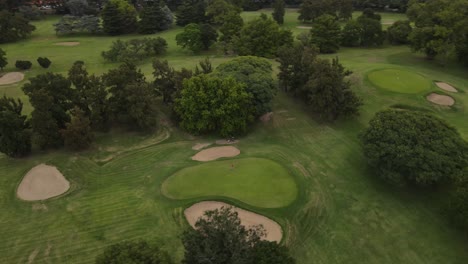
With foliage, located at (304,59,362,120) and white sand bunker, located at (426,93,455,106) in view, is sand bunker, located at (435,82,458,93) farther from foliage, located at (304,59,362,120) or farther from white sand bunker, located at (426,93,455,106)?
foliage, located at (304,59,362,120)

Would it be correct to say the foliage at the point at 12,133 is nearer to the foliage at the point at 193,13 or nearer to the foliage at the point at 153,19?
the foliage at the point at 153,19

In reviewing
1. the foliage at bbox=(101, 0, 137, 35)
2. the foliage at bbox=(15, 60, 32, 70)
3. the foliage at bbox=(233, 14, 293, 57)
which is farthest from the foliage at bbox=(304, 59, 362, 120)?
the foliage at bbox=(101, 0, 137, 35)

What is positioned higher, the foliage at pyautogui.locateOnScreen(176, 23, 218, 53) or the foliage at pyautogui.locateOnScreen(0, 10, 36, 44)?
the foliage at pyautogui.locateOnScreen(0, 10, 36, 44)

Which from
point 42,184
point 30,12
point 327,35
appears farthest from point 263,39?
point 30,12

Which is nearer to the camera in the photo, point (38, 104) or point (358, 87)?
point (38, 104)

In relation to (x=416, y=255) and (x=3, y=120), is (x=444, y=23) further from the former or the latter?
(x=3, y=120)

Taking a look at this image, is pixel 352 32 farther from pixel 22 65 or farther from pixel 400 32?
pixel 22 65

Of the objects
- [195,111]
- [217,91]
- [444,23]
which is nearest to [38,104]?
[195,111]

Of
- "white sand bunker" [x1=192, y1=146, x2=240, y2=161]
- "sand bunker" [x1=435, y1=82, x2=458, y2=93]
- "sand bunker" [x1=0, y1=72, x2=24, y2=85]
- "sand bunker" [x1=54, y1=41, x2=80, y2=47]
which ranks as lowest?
"white sand bunker" [x1=192, y1=146, x2=240, y2=161]

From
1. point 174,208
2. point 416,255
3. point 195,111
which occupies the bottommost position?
point 416,255
